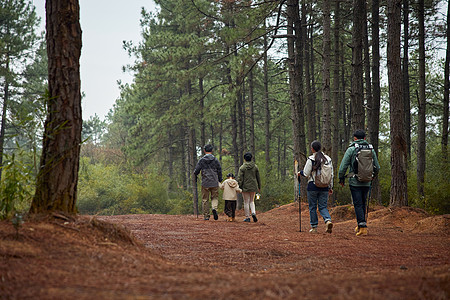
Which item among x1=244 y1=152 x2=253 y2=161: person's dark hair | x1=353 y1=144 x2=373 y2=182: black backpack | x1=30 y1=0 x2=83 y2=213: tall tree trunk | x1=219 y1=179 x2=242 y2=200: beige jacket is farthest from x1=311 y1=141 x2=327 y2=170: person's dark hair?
x1=30 y1=0 x2=83 y2=213: tall tree trunk

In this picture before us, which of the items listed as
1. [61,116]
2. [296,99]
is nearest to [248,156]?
[296,99]

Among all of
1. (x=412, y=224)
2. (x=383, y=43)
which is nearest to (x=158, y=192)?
(x=383, y=43)

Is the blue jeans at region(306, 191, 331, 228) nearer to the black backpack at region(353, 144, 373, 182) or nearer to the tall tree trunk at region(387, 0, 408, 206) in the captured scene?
the black backpack at region(353, 144, 373, 182)

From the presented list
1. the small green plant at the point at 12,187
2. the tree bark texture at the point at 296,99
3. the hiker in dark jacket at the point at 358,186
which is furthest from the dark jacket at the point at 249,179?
the small green plant at the point at 12,187

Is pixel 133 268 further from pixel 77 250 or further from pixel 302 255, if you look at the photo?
pixel 302 255

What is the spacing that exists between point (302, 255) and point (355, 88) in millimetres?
10664

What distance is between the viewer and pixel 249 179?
1342 cm

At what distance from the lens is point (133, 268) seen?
3.93m

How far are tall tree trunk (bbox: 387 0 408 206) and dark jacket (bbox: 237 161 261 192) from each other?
13.8 feet

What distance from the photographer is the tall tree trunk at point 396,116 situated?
12146mm

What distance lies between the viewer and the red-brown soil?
3.02 meters

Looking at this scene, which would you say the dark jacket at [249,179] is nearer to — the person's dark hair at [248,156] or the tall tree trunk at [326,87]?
the person's dark hair at [248,156]

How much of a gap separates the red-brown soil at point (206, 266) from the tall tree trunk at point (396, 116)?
4.32 metres

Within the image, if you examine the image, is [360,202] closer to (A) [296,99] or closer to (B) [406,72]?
(A) [296,99]
